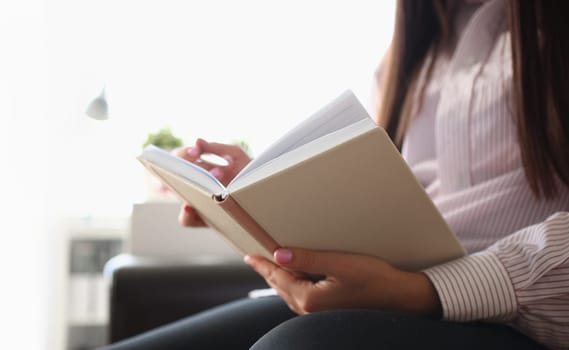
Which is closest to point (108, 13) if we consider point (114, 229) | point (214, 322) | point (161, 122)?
point (161, 122)

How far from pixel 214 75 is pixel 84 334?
1.09m

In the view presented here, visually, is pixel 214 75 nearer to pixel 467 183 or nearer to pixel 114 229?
pixel 114 229

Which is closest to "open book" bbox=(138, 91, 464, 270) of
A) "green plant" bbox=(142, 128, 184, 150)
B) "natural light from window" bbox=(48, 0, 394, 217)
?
"green plant" bbox=(142, 128, 184, 150)

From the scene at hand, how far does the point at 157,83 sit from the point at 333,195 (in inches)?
A: 72.7

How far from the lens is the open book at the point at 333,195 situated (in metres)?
0.47

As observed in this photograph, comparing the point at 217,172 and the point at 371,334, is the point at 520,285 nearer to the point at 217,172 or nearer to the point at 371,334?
the point at 371,334

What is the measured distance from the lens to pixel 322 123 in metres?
0.53

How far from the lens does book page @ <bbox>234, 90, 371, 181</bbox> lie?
523mm

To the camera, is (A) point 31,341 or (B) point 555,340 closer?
(B) point 555,340

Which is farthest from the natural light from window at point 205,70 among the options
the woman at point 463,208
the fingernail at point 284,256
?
the fingernail at point 284,256

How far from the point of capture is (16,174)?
59.4 inches

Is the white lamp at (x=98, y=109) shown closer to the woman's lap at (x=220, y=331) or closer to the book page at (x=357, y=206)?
the woman's lap at (x=220, y=331)

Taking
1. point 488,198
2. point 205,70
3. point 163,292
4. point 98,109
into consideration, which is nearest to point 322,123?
point 488,198

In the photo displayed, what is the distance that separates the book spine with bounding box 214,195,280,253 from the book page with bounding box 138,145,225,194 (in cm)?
1
